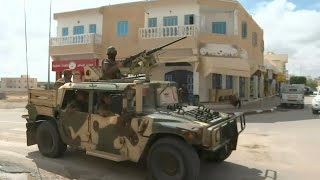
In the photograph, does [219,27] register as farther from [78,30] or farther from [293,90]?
[78,30]

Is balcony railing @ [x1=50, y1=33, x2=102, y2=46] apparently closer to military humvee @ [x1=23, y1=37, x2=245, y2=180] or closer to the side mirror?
military humvee @ [x1=23, y1=37, x2=245, y2=180]

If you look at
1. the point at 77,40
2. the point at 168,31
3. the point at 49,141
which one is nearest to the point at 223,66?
the point at 168,31

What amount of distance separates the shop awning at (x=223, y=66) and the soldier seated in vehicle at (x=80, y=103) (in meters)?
15.7

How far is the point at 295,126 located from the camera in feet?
55.9

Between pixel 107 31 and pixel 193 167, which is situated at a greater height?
pixel 107 31

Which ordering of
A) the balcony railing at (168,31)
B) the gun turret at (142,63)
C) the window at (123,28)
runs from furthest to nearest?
the window at (123,28)
the balcony railing at (168,31)
the gun turret at (142,63)

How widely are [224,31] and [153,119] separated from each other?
20.9m

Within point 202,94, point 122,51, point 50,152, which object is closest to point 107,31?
point 122,51

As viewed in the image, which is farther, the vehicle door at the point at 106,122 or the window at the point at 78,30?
the window at the point at 78,30

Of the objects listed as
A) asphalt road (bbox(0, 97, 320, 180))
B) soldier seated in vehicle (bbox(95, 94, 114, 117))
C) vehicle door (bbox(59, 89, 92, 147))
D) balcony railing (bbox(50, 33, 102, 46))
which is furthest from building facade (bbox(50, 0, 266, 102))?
soldier seated in vehicle (bbox(95, 94, 114, 117))

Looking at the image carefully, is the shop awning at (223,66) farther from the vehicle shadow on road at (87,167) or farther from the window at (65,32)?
the vehicle shadow on road at (87,167)

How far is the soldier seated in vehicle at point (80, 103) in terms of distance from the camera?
28.4 ft

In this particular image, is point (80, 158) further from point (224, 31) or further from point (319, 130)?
point (224, 31)

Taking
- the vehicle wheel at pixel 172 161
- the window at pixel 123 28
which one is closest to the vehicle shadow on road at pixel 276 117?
the window at pixel 123 28
